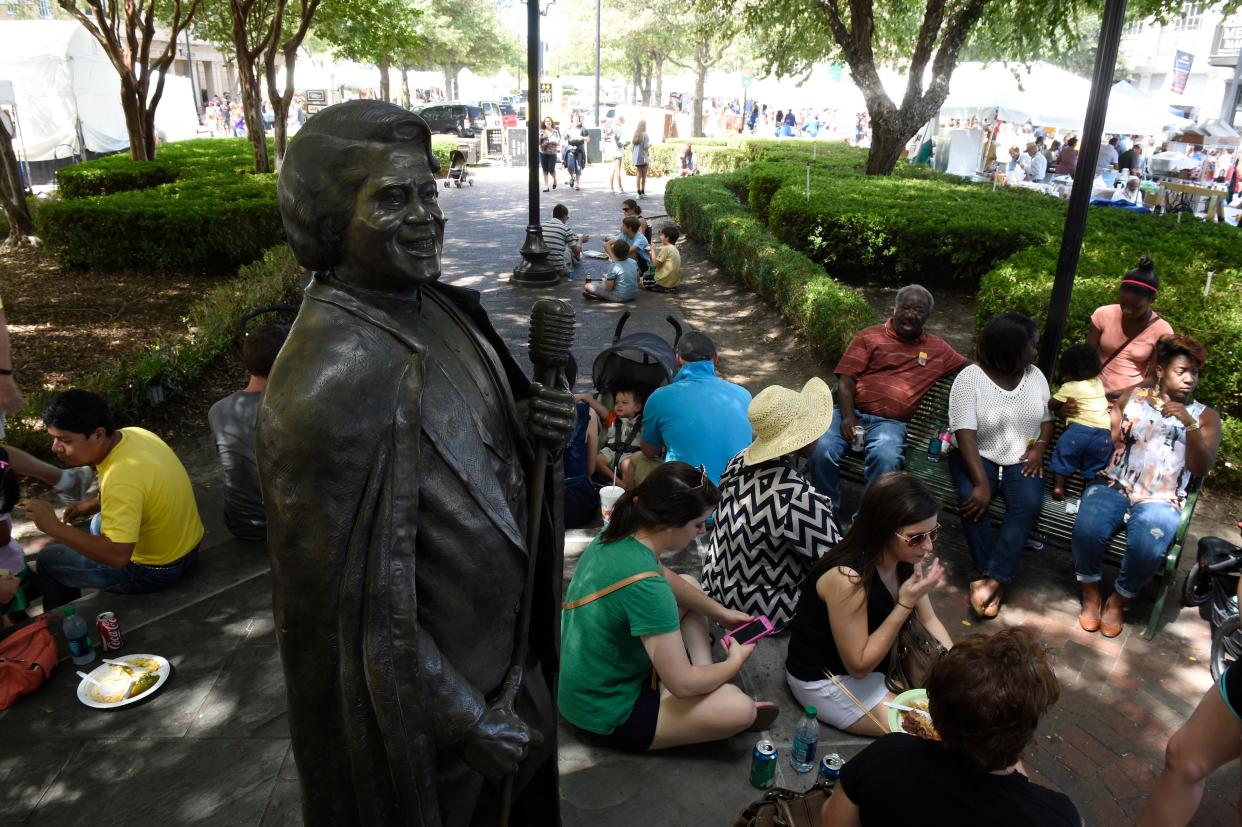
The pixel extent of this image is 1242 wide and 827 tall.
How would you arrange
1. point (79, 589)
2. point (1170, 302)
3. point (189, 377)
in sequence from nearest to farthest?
point (79, 589), point (1170, 302), point (189, 377)

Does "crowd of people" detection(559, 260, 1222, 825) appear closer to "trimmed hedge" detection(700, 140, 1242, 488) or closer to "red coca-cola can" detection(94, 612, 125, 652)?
"trimmed hedge" detection(700, 140, 1242, 488)

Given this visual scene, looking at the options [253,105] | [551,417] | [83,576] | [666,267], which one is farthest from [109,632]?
[253,105]

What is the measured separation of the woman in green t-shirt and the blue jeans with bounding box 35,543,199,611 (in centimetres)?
271

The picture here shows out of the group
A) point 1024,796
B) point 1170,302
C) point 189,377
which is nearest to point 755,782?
point 1024,796

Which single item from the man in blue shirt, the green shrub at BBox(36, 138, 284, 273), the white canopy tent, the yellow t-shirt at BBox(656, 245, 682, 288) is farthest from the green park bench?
the white canopy tent

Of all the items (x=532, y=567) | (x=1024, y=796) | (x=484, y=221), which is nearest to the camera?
(x=532, y=567)

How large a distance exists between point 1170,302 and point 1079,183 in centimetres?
217

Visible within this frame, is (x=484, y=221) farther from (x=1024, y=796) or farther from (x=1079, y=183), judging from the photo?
(x=1024, y=796)

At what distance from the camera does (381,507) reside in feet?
5.07

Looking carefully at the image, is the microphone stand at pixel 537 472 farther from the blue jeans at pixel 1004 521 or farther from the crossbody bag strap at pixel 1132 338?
Result: the crossbody bag strap at pixel 1132 338

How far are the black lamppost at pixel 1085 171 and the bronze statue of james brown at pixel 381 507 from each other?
5127mm

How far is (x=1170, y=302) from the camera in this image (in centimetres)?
721

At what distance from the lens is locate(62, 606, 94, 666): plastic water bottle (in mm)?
4281

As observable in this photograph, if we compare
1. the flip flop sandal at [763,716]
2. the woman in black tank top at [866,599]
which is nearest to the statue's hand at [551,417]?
the woman in black tank top at [866,599]
